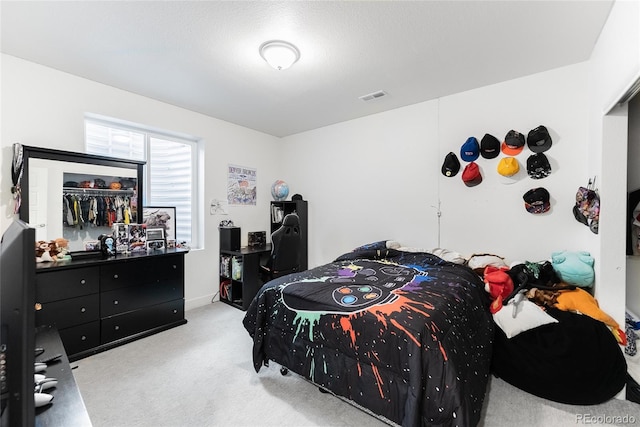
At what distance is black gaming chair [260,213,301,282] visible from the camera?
10.8ft

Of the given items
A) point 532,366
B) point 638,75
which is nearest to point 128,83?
point 638,75

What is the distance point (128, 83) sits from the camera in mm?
2814

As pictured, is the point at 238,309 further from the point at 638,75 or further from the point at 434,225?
the point at 638,75

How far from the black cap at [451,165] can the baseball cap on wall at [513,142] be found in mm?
461

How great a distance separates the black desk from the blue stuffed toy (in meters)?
2.98

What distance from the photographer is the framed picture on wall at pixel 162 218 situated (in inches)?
127

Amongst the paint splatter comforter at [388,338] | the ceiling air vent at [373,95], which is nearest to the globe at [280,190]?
the ceiling air vent at [373,95]

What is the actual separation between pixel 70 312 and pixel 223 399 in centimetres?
154

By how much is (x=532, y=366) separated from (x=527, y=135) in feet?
6.62

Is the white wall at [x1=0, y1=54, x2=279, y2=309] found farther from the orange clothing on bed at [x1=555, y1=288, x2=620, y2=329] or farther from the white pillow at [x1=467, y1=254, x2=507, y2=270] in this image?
the orange clothing on bed at [x1=555, y1=288, x2=620, y2=329]

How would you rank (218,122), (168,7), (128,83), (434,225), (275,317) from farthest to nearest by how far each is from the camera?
1. (218,122)
2. (434,225)
3. (128,83)
4. (275,317)
5. (168,7)

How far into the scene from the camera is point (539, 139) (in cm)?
255

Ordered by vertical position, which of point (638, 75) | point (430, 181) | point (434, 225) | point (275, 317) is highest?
point (638, 75)

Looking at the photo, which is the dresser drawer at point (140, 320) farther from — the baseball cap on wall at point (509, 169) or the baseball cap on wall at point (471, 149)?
the baseball cap on wall at point (509, 169)
